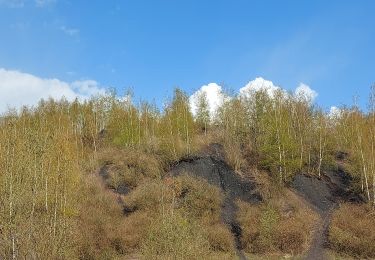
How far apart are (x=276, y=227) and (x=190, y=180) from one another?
51.0 ft

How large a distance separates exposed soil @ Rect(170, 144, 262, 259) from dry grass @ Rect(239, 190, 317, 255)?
2043 millimetres

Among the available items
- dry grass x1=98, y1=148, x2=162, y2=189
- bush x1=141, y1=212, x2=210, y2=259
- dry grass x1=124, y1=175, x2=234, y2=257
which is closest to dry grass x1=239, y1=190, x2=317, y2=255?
dry grass x1=124, y1=175, x2=234, y2=257

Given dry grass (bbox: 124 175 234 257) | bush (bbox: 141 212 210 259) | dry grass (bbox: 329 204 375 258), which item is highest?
dry grass (bbox: 124 175 234 257)

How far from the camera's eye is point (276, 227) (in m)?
52.0

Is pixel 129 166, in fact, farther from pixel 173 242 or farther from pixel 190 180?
pixel 173 242

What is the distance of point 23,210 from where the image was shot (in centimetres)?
2483

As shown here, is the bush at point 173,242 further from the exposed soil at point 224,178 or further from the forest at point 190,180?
the exposed soil at point 224,178

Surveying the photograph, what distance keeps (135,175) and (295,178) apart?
24.2 metres

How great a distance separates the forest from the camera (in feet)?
92.8

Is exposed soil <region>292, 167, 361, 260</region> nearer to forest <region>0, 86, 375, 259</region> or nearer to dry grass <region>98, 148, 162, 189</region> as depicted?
forest <region>0, 86, 375, 259</region>

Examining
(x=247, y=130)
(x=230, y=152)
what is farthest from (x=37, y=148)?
(x=247, y=130)

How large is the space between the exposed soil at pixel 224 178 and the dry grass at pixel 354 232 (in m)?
11.5

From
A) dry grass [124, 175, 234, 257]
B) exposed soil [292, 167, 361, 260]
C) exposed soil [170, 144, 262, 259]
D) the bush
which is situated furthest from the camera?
exposed soil [170, 144, 262, 259]

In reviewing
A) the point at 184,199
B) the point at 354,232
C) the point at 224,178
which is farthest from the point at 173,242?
the point at 224,178
